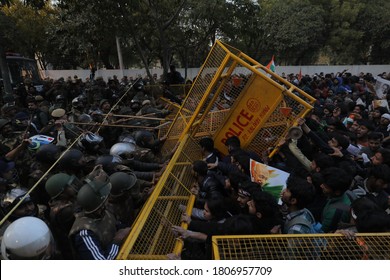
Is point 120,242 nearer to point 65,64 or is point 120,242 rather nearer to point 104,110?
point 104,110

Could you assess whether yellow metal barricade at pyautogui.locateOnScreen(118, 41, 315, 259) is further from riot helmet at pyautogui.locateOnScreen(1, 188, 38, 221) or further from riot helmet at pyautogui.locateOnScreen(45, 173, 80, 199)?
riot helmet at pyautogui.locateOnScreen(1, 188, 38, 221)

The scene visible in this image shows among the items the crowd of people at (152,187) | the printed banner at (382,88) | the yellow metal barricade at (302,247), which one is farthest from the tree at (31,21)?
the yellow metal barricade at (302,247)

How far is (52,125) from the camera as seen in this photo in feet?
19.1

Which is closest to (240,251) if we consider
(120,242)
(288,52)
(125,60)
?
(120,242)

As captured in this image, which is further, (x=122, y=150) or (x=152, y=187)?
(x=122, y=150)

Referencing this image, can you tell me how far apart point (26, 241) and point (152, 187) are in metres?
1.76

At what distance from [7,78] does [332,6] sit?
22936 millimetres

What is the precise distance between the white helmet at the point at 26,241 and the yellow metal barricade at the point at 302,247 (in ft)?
4.39

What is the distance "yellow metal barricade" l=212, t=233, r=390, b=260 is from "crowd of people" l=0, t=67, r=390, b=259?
0.11 metres

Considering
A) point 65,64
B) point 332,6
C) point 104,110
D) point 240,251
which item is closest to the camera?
point 240,251

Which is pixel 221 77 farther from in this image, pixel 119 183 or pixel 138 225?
pixel 138 225

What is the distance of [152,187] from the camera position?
3.93 meters

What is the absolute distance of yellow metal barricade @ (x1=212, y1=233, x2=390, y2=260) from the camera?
209 cm

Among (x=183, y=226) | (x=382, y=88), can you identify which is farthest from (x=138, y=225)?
(x=382, y=88)
